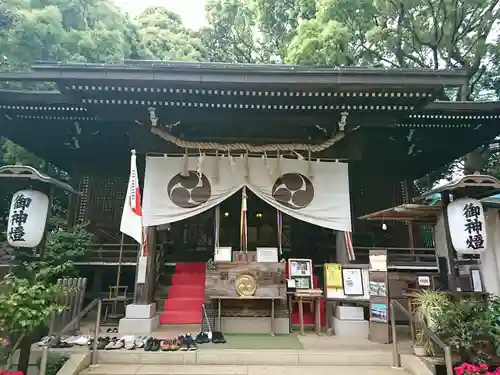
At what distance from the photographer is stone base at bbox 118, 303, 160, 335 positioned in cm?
607

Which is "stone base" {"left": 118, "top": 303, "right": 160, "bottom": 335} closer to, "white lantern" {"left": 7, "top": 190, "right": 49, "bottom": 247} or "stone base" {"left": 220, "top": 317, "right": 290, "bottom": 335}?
"stone base" {"left": 220, "top": 317, "right": 290, "bottom": 335}

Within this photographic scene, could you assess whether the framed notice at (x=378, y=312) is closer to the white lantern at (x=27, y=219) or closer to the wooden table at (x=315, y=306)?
the wooden table at (x=315, y=306)

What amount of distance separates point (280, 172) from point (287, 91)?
1679 millimetres

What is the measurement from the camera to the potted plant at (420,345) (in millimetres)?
4734

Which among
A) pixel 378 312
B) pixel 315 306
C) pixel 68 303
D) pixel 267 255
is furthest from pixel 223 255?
pixel 378 312

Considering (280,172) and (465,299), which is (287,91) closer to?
(280,172)

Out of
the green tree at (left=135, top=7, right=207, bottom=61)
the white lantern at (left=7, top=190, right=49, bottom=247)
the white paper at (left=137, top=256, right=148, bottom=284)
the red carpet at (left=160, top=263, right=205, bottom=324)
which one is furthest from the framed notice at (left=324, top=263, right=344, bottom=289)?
the green tree at (left=135, top=7, right=207, bottom=61)

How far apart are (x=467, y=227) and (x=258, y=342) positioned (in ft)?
11.8

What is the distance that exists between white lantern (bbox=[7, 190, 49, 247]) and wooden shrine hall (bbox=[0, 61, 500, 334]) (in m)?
2.00

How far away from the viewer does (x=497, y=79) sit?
13.6 metres

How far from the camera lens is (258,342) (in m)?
5.55

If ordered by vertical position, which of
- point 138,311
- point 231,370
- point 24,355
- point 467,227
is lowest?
point 231,370

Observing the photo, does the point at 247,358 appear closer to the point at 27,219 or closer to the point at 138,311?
the point at 138,311

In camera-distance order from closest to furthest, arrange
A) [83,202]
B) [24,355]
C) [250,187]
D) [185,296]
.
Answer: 1. [24,355]
2. [250,187]
3. [185,296]
4. [83,202]
